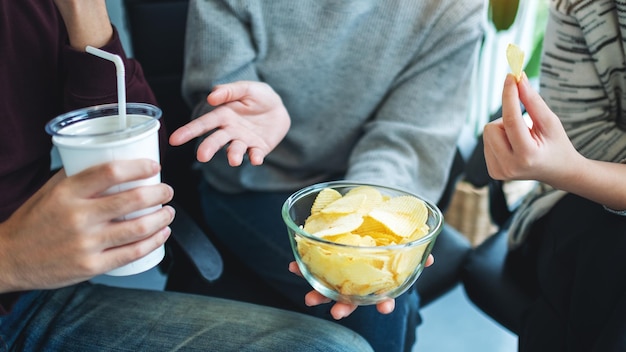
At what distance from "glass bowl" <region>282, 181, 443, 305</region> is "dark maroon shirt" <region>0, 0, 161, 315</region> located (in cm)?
33

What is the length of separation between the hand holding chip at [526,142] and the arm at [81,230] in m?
0.42

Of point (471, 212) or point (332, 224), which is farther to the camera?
point (471, 212)

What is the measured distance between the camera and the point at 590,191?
2.77 feet

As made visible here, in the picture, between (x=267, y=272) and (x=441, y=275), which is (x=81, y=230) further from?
(x=441, y=275)

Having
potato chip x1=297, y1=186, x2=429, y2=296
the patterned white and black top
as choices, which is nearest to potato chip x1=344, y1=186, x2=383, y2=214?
potato chip x1=297, y1=186, x2=429, y2=296

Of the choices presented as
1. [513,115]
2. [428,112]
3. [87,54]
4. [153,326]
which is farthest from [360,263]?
[428,112]

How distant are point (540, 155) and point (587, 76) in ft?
0.98

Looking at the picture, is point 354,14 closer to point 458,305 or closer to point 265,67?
point 265,67

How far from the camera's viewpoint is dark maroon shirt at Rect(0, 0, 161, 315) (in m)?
0.85

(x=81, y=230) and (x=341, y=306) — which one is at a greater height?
(x=81, y=230)

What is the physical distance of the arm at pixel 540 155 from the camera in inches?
28.7

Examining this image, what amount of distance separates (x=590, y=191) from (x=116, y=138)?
0.64 metres

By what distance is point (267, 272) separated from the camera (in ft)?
3.76

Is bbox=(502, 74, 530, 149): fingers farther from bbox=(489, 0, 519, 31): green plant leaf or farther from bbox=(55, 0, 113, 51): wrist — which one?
bbox=(489, 0, 519, 31): green plant leaf
